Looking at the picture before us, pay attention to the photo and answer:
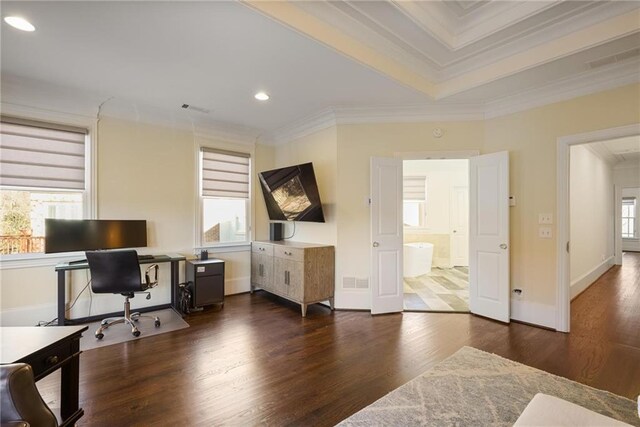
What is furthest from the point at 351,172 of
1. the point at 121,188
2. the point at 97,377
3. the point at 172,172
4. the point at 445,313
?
the point at 97,377

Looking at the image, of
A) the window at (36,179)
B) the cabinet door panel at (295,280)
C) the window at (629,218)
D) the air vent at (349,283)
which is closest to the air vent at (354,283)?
the air vent at (349,283)

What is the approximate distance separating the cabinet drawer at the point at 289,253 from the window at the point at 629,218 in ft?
38.6

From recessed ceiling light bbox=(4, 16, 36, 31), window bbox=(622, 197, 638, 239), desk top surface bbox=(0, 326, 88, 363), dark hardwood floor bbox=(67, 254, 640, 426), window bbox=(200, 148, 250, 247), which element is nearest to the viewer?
desk top surface bbox=(0, 326, 88, 363)

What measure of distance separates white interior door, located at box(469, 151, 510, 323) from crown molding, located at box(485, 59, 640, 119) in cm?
61

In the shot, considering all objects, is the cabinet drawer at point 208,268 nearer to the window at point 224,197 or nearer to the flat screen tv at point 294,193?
the window at point 224,197

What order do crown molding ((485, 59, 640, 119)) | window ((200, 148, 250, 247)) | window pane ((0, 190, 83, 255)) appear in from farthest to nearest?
1. window ((200, 148, 250, 247))
2. window pane ((0, 190, 83, 255))
3. crown molding ((485, 59, 640, 119))

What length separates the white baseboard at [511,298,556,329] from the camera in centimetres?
327

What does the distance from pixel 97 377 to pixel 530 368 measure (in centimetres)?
357

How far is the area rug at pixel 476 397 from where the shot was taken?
1.83 metres

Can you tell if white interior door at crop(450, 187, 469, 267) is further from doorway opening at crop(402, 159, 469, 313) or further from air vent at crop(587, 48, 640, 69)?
air vent at crop(587, 48, 640, 69)

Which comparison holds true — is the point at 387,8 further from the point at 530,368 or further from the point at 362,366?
the point at 530,368

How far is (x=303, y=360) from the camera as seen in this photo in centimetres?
260

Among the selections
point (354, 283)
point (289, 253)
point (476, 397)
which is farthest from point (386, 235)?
point (476, 397)

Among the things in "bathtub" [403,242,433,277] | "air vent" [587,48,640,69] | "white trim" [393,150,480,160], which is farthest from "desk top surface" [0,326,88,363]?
"bathtub" [403,242,433,277]
